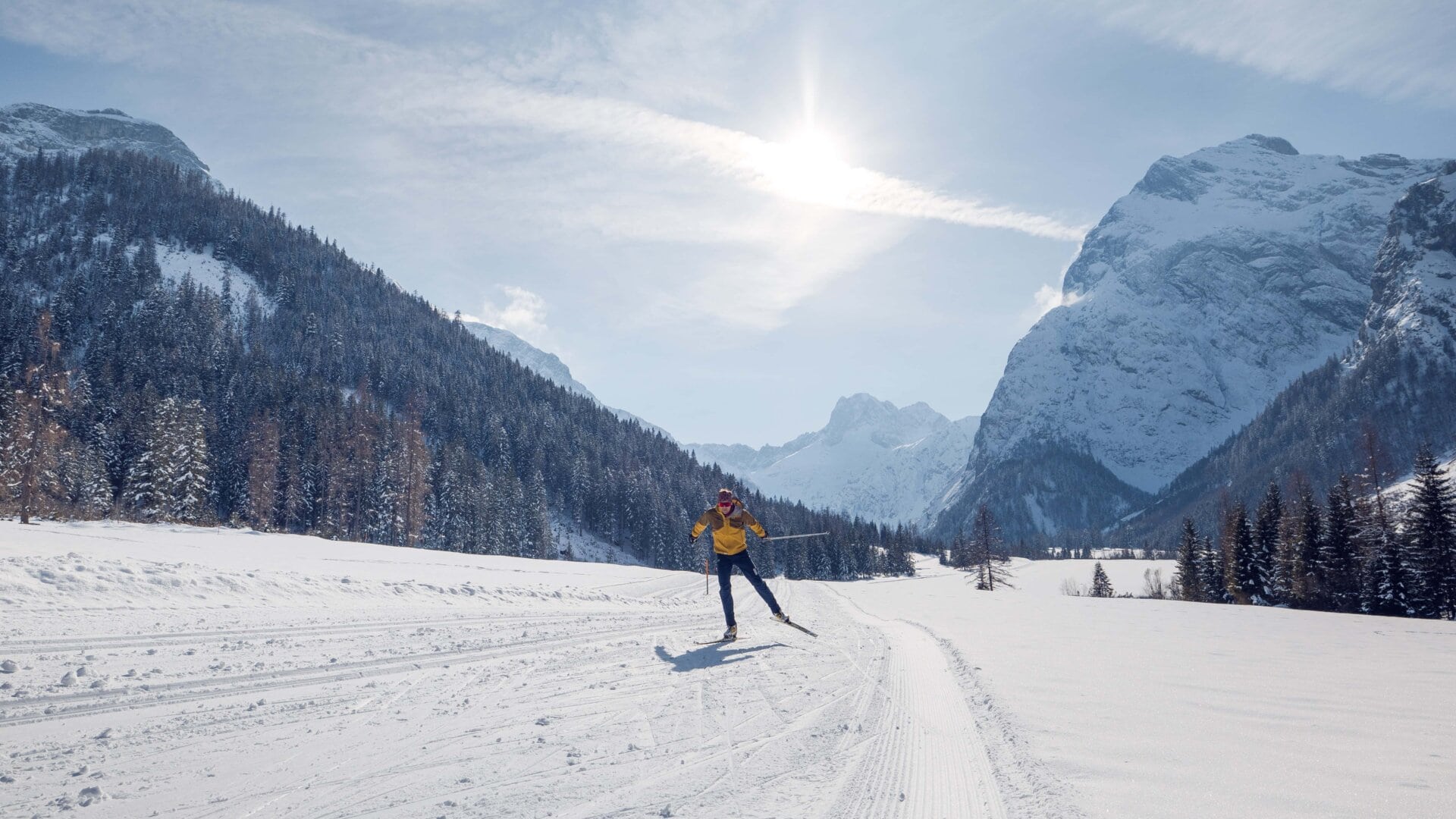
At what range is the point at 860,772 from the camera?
460 centimetres

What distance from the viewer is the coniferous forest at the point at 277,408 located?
181ft

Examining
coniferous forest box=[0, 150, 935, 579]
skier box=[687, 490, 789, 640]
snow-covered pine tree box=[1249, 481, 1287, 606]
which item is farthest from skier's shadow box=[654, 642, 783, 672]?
snow-covered pine tree box=[1249, 481, 1287, 606]

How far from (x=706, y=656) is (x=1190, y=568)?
66922mm

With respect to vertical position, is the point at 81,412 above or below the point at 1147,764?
above

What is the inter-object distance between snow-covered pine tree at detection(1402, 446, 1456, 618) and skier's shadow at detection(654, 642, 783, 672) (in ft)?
168

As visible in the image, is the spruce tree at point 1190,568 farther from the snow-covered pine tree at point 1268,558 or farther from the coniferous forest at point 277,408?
the coniferous forest at point 277,408

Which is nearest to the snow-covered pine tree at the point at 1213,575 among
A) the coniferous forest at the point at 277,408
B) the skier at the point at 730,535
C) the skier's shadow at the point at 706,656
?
the coniferous forest at the point at 277,408

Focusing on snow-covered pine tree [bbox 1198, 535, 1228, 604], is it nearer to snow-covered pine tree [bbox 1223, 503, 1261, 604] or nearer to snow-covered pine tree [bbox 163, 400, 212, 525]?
snow-covered pine tree [bbox 1223, 503, 1261, 604]

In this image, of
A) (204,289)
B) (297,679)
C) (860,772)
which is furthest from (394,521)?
(204,289)

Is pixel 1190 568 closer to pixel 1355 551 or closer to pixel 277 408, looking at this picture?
pixel 1355 551

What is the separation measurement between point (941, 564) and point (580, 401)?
105 meters

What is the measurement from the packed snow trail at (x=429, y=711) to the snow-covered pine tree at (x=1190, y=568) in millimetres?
60984

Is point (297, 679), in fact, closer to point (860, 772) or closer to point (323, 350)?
point (860, 772)

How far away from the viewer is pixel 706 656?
8.84 m
